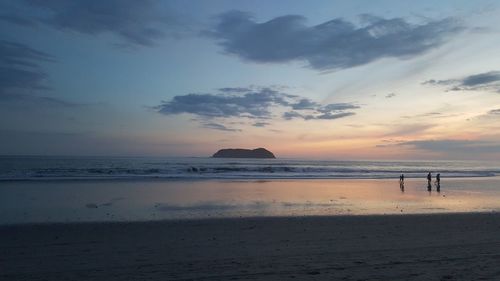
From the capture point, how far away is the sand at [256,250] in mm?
7492

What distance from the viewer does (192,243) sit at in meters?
10.4

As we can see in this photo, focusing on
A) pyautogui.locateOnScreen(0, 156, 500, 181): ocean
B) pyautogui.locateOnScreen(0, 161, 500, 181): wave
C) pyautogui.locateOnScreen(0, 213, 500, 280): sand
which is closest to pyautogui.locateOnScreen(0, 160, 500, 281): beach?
pyautogui.locateOnScreen(0, 213, 500, 280): sand

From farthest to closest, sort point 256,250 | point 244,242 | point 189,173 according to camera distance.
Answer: point 189,173
point 244,242
point 256,250

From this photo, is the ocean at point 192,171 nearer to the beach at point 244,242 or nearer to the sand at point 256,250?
the beach at point 244,242

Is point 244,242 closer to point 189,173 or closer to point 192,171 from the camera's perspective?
point 189,173

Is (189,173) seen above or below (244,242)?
above

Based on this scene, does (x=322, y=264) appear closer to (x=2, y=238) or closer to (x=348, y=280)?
(x=348, y=280)

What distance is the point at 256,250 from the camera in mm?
9539

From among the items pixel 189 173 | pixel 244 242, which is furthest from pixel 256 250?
pixel 189 173

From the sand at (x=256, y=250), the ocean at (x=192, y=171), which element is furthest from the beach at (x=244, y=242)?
the ocean at (x=192, y=171)

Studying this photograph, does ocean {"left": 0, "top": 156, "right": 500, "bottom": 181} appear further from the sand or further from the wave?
the sand

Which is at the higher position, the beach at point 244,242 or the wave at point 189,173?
the wave at point 189,173

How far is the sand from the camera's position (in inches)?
295

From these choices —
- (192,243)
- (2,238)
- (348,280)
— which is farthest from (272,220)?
(2,238)
